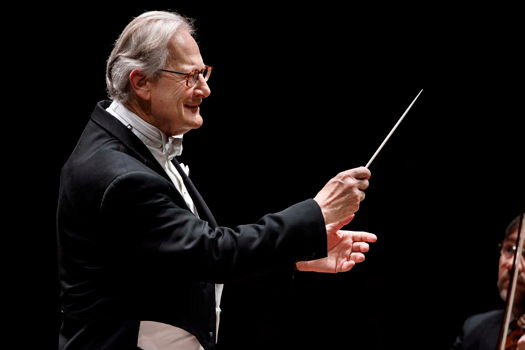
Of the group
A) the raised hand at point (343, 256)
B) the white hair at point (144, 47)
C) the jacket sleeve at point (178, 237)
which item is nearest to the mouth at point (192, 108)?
the white hair at point (144, 47)

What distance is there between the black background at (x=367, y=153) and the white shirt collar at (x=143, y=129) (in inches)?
53.8

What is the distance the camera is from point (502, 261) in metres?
2.74

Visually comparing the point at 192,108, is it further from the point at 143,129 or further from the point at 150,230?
the point at 150,230

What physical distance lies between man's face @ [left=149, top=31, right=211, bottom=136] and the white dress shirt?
4 cm

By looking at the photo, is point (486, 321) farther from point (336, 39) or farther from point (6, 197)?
point (6, 197)

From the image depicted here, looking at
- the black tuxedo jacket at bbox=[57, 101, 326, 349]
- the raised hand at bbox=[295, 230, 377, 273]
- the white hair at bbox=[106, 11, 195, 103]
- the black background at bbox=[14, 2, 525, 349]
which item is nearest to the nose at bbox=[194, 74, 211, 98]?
the white hair at bbox=[106, 11, 195, 103]

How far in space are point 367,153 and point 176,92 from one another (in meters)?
1.67

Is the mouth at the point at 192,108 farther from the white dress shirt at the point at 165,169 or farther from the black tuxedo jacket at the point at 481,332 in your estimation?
the black tuxedo jacket at the point at 481,332

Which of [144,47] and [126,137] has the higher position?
[144,47]

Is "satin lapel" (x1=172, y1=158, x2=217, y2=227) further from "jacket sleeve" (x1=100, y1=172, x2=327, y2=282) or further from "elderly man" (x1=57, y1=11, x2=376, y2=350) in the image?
"jacket sleeve" (x1=100, y1=172, x2=327, y2=282)

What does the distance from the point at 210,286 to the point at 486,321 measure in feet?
4.87

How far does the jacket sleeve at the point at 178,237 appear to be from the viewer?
159 cm

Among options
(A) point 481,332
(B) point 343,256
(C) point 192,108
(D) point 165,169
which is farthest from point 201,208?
(A) point 481,332

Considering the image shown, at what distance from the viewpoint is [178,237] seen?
5.20ft
